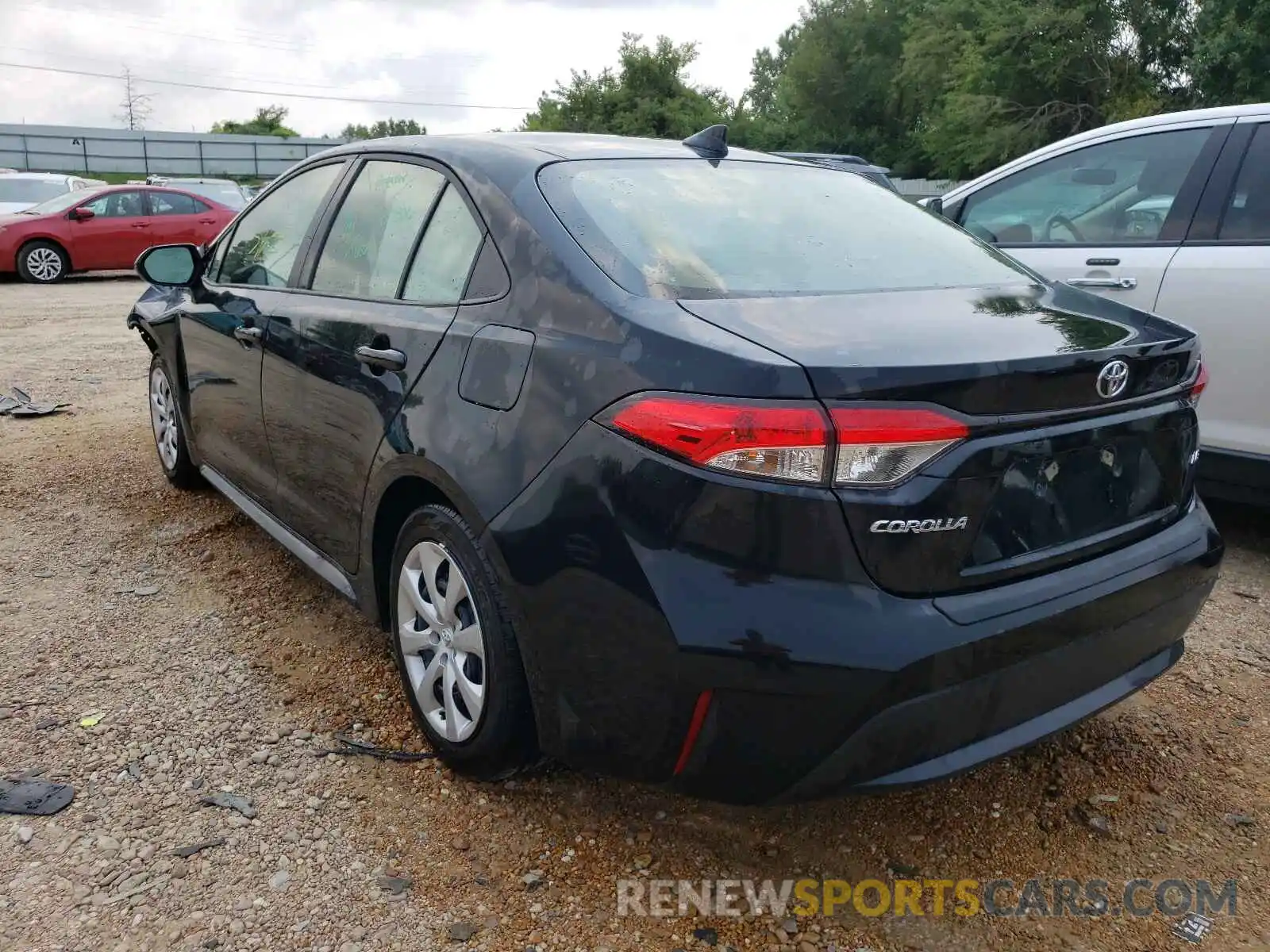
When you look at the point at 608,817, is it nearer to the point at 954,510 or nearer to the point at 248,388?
the point at 954,510

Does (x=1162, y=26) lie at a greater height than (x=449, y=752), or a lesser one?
greater

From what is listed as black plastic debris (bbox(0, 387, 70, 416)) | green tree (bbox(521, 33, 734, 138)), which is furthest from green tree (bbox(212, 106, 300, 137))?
black plastic debris (bbox(0, 387, 70, 416))

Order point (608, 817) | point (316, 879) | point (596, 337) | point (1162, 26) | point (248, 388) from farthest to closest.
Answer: point (1162, 26) < point (248, 388) < point (608, 817) < point (316, 879) < point (596, 337)

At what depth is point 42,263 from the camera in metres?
14.5

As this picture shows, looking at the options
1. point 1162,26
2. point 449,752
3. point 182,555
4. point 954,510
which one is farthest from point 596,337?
point 1162,26

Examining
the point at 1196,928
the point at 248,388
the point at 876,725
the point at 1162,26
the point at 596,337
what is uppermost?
the point at 1162,26

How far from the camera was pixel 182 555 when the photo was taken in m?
→ 4.14

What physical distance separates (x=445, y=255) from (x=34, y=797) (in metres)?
1.71

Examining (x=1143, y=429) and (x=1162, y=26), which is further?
(x=1162, y=26)

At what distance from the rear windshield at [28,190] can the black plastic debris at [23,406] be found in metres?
12.0

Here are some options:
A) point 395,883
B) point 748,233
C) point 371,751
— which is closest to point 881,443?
point 748,233

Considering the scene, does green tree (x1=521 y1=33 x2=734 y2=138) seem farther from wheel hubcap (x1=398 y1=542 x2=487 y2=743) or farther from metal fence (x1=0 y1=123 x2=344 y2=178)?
wheel hubcap (x1=398 y1=542 x2=487 y2=743)

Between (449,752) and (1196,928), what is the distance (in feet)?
5.65

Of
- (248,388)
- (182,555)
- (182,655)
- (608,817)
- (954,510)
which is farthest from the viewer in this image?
(182,555)
